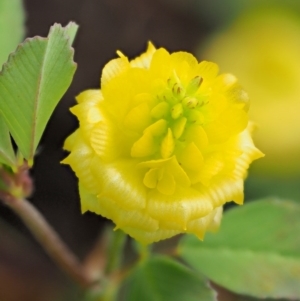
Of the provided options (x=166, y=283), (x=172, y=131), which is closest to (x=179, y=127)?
(x=172, y=131)

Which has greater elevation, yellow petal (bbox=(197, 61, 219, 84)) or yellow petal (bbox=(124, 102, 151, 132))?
yellow petal (bbox=(197, 61, 219, 84))

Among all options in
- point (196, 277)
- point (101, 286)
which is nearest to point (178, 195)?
point (196, 277)

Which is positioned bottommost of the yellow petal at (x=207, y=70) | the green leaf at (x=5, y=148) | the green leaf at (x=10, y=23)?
the green leaf at (x=5, y=148)

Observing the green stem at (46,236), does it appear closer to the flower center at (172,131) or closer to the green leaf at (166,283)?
the green leaf at (166,283)

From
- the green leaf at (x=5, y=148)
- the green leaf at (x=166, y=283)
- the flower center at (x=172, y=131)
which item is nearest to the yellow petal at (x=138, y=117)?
the flower center at (x=172, y=131)

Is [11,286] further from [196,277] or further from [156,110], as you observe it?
[156,110]

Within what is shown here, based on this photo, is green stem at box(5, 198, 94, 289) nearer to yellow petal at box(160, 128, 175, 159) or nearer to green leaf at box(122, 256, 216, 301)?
green leaf at box(122, 256, 216, 301)

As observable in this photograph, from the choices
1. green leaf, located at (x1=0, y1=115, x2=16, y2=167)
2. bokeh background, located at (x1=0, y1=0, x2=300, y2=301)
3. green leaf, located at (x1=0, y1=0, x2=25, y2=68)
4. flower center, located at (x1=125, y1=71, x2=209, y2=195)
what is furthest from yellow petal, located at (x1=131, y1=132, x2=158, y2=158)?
bokeh background, located at (x1=0, y1=0, x2=300, y2=301)
